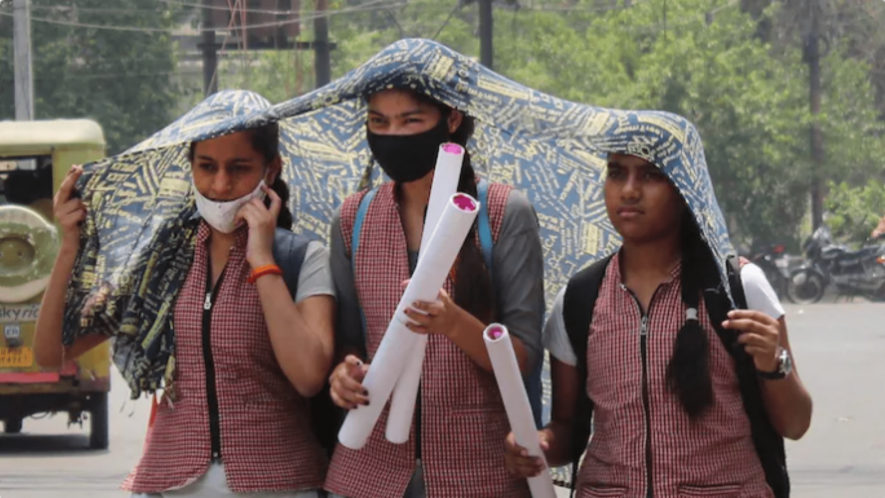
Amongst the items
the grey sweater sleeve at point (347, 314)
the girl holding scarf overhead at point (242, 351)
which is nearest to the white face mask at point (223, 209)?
the girl holding scarf overhead at point (242, 351)

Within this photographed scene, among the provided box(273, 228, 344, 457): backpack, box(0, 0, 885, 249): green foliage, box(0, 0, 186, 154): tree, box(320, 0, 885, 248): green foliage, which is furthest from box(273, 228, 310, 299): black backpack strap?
box(0, 0, 186, 154): tree

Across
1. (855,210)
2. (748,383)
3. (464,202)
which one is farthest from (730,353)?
(855,210)

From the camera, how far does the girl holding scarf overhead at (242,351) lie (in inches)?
136

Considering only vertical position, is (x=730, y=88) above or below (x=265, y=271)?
below

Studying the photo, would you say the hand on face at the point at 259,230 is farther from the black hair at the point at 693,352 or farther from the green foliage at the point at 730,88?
the green foliage at the point at 730,88

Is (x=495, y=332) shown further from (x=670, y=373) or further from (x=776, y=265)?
(x=776, y=265)

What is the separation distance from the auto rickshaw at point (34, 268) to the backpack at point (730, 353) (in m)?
7.30

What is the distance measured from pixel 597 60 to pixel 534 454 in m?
28.4

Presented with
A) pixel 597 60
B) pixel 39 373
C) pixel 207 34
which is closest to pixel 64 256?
pixel 39 373

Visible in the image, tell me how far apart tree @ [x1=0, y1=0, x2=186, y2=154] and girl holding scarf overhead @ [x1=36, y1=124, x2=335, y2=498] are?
27407mm

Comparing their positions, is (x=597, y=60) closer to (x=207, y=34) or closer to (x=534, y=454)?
(x=207, y=34)

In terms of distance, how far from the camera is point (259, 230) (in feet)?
11.5

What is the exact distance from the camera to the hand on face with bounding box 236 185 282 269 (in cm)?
348

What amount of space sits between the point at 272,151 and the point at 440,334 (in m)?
0.65
